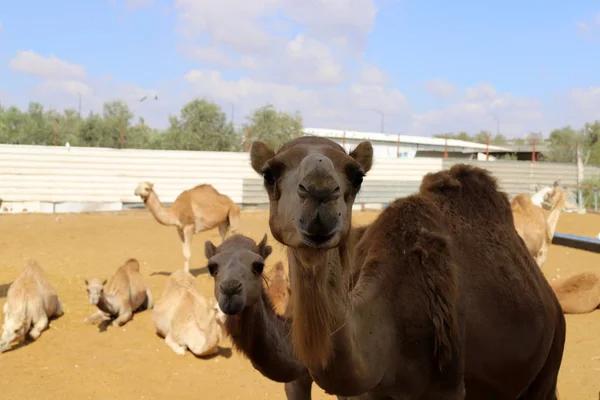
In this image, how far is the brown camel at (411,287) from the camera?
228 cm

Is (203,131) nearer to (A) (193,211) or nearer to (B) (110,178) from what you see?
(B) (110,178)

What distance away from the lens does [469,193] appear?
13.7ft

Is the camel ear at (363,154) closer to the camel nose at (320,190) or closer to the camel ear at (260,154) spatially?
the camel ear at (260,154)

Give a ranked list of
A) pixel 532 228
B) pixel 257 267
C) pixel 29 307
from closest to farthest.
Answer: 1. pixel 257 267
2. pixel 29 307
3. pixel 532 228

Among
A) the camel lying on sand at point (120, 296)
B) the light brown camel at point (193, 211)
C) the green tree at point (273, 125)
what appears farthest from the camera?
the green tree at point (273, 125)

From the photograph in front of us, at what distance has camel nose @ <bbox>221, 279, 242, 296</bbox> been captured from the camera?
13.1 ft

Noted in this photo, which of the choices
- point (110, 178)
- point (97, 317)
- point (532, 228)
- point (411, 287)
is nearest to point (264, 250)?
point (411, 287)

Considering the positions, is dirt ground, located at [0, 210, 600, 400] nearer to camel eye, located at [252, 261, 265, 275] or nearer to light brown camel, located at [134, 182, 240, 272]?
light brown camel, located at [134, 182, 240, 272]

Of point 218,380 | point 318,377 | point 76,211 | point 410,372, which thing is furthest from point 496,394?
point 76,211

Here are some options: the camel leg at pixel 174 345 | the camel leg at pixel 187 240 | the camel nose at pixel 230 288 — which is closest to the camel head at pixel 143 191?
the camel leg at pixel 187 240

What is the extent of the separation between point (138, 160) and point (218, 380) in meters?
16.7

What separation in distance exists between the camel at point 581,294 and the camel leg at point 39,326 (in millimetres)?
7088

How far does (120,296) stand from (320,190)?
710 centimetres

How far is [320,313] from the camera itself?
2.33 metres
